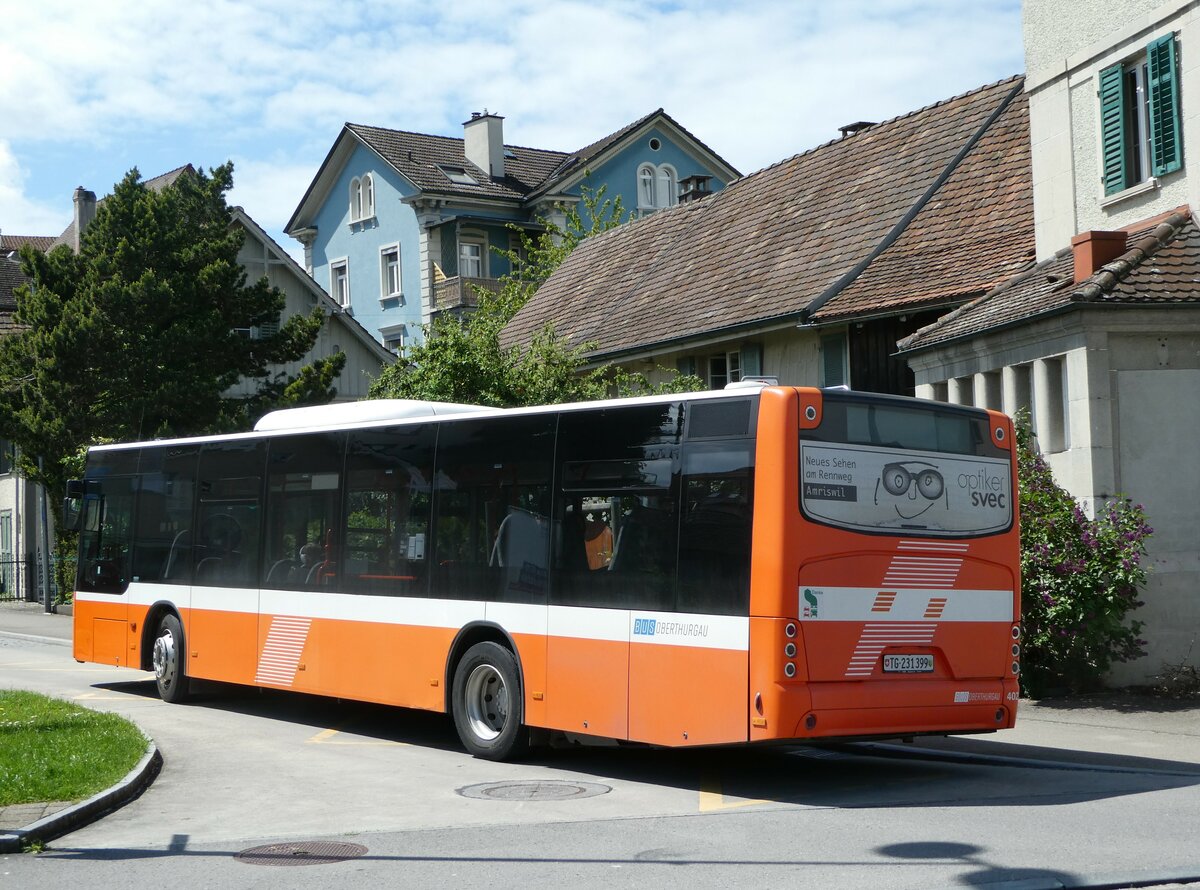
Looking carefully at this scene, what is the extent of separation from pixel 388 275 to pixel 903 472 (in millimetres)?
47840

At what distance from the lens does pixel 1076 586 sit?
49.1 ft

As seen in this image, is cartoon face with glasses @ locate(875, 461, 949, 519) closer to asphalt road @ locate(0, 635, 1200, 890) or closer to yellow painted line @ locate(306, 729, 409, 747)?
asphalt road @ locate(0, 635, 1200, 890)

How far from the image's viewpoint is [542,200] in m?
55.5

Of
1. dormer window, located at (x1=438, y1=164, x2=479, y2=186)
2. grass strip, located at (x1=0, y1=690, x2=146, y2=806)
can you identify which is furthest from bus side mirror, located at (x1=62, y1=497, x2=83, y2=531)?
dormer window, located at (x1=438, y1=164, x2=479, y2=186)

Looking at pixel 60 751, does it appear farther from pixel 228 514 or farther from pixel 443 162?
pixel 443 162

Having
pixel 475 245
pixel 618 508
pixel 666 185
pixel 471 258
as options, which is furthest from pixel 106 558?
pixel 666 185

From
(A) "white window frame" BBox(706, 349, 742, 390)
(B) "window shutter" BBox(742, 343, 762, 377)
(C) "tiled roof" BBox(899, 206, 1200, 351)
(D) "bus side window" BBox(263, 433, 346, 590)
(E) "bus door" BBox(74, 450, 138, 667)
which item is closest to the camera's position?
(D) "bus side window" BBox(263, 433, 346, 590)

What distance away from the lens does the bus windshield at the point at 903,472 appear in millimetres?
10547

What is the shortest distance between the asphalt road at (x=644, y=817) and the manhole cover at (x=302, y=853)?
0.21ft

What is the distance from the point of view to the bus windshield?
34.6ft

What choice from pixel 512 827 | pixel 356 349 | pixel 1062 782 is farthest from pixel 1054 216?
pixel 356 349

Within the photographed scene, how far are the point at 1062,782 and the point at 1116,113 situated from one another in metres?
9.62

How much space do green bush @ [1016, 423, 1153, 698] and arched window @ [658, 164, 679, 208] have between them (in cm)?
4345

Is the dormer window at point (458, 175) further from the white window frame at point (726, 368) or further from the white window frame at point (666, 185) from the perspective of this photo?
the white window frame at point (726, 368)
